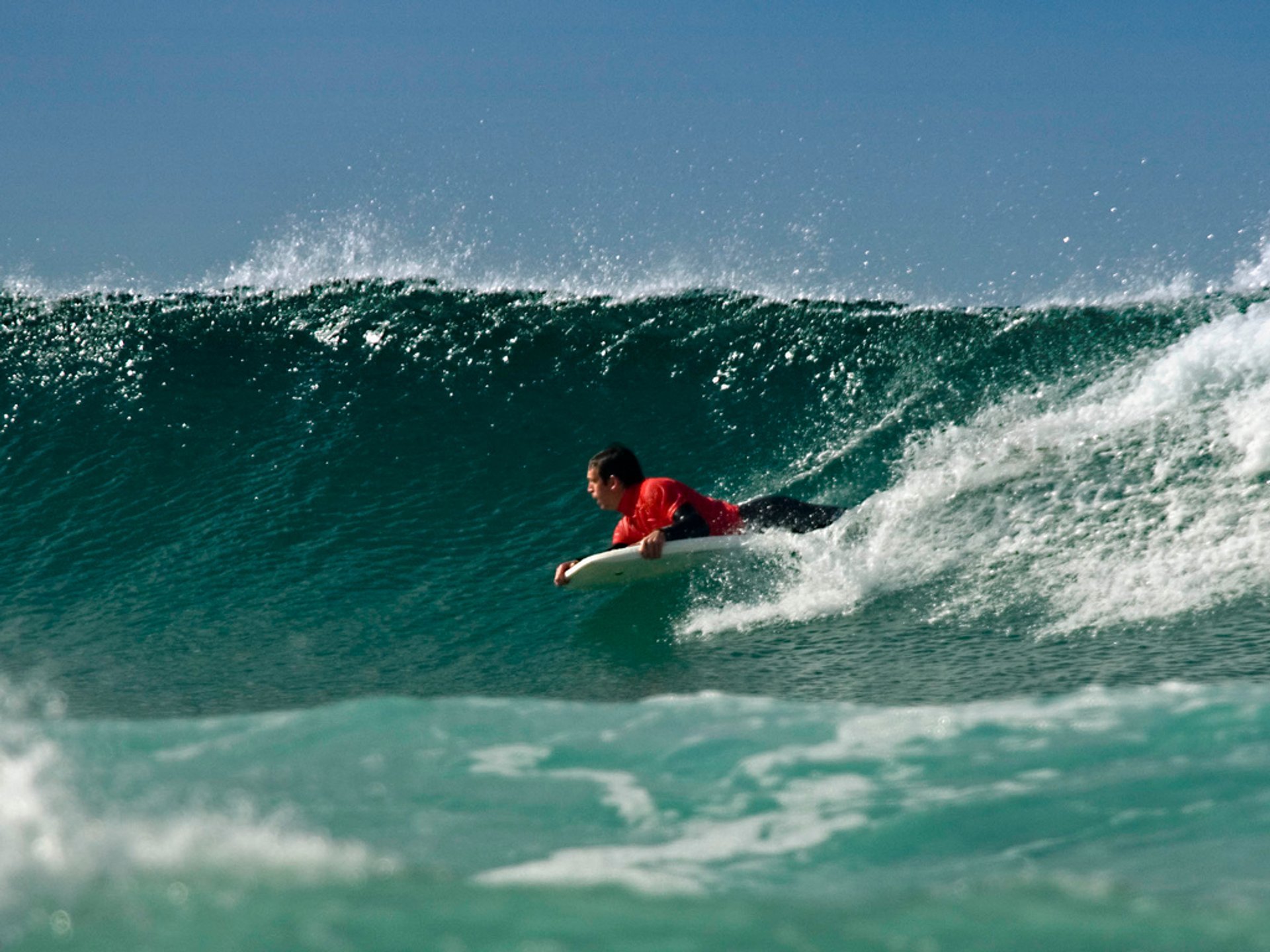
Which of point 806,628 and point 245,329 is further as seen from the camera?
point 245,329

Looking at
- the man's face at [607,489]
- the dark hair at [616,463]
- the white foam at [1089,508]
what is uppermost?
the dark hair at [616,463]

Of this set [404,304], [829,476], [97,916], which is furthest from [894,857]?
[404,304]

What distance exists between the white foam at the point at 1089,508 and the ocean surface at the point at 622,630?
0.03 meters

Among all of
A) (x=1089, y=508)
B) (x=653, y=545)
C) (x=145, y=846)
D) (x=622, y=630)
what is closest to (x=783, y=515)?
(x=653, y=545)

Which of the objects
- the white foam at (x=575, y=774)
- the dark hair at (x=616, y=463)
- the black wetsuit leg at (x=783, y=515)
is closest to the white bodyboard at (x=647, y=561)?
the black wetsuit leg at (x=783, y=515)

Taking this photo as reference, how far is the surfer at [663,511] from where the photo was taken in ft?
22.0

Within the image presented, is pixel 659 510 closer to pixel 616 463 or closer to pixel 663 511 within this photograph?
pixel 663 511

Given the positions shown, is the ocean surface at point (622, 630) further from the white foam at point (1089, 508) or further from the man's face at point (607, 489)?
the man's face at point (607, 489)

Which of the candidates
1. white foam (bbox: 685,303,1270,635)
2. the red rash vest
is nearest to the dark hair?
the red rash vest

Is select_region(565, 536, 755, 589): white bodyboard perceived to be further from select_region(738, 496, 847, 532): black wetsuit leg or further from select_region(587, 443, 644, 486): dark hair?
select_region(587, 443, 644, 486): dark hair

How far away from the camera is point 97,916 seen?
261 cm

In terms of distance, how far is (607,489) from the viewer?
6.79 m

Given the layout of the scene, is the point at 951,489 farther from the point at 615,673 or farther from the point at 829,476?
the point at 615,673

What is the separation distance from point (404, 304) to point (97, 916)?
9853 millimetres
